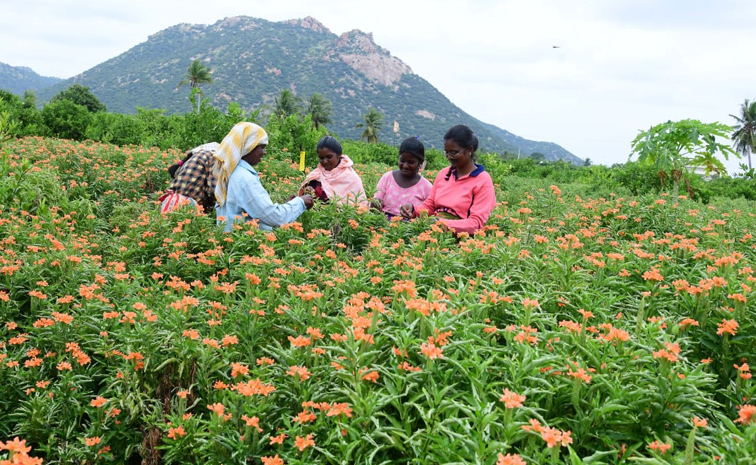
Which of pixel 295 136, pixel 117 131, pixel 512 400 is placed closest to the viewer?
pixel 512 400

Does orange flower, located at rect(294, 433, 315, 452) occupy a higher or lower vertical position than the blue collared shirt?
lower

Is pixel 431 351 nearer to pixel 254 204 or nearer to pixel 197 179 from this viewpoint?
pixel 254 204

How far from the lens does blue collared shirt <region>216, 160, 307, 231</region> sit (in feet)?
13.5

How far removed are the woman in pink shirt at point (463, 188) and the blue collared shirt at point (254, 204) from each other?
1072 mm

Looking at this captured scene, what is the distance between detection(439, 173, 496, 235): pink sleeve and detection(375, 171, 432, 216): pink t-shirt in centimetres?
75

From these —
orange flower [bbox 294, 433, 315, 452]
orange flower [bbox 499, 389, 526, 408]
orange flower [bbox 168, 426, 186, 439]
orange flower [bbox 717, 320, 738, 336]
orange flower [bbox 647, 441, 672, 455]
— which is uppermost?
orange flower [bbox 717, 320, 738, 336]

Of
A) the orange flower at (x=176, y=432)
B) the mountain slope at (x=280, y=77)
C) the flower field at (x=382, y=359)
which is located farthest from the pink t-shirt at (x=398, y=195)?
the mountain slope at (x=280, y=77)

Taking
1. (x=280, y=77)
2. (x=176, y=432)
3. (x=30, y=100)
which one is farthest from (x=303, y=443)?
(x=280, y=77)

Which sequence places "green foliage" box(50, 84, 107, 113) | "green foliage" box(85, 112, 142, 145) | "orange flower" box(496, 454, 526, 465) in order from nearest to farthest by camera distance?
1. "orange flower" box(496, 454, 526, 465)
2. "green foliage" box(85, 112, 142, 145)
3. "green foliage" box(50, 84, 107, 113)

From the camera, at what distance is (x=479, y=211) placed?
14.5 feet

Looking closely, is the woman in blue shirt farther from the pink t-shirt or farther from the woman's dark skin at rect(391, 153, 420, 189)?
the woman's dark skin at rect(391, 153, 420, 189)

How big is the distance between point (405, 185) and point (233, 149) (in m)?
1.85

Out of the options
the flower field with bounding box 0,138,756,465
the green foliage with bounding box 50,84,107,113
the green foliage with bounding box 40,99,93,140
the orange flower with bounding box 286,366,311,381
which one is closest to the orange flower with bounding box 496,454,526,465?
the flower field with bounding box 0,138,756,465

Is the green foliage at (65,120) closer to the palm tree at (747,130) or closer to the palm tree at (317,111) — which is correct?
the palm tree at (317,111)
